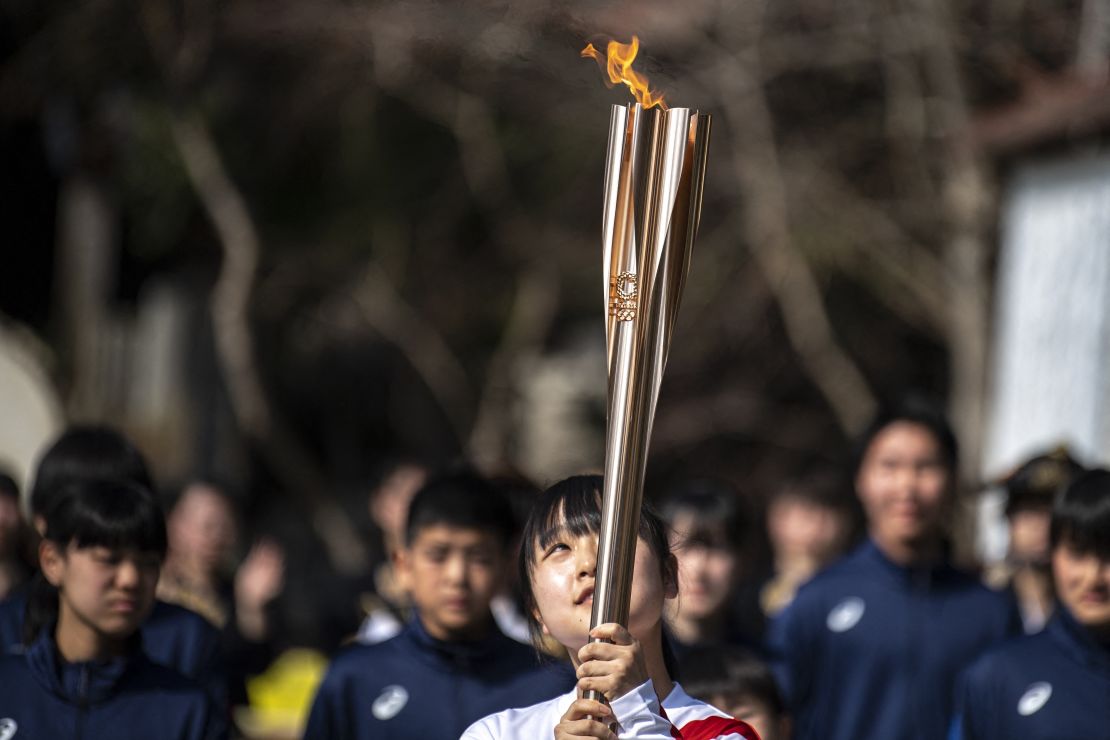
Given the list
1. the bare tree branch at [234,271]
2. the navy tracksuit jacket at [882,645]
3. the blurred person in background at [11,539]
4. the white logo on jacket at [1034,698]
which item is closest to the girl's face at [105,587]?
the blurred person in background at [11,539]

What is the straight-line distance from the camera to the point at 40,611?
381 cm

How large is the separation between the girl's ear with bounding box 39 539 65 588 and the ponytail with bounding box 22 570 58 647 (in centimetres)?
3

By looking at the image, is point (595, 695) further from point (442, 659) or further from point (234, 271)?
point (234, 271)

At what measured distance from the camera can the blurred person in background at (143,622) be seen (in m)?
4.43

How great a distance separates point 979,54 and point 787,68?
115 cm

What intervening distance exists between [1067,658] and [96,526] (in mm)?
2374

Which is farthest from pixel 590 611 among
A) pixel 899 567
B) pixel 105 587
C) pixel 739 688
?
pixel 899 567

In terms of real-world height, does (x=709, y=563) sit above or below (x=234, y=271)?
below

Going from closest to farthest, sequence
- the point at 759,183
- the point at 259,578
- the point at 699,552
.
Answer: the point at 699,552
the point at 259,578
the point at 759,183

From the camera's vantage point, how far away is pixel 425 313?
39.9 feet

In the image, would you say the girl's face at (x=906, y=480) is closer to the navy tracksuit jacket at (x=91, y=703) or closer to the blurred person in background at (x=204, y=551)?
the navy tracksuit jacket at (x=91, y=703)

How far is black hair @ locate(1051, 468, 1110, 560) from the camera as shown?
3941 mm

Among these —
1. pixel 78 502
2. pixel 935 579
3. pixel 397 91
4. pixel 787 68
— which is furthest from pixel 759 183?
pixel 78 502

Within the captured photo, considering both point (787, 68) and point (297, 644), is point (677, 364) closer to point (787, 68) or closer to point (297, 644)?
point (787, 68)
